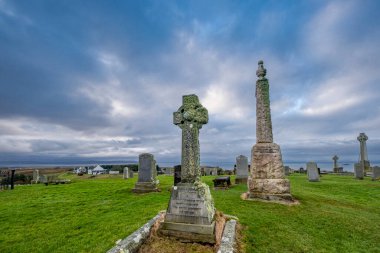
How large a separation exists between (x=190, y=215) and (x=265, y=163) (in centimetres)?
592

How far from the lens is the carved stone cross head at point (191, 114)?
7.25 metres

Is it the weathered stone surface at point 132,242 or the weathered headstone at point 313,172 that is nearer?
the weathered stone surface at point 132,242

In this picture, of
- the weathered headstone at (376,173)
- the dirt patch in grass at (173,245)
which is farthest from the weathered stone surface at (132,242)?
the weathered headstone at (376,173)

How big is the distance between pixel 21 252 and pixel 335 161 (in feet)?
130

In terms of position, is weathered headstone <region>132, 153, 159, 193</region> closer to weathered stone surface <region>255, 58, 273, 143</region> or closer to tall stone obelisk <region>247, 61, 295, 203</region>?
tall stone obelisk <region>247, 61, 295, 203</region>

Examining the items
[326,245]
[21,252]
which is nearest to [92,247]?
[21,252]

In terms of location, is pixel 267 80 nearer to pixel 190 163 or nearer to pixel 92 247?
pixel 190 163

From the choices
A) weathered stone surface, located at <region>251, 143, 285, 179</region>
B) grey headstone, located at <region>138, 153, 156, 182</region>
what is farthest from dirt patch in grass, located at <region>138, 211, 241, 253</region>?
grey headstone, located at <region>138, 153, 156, 182</region>

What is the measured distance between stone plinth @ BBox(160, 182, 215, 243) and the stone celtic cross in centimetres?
36

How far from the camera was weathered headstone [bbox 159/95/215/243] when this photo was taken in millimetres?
6273

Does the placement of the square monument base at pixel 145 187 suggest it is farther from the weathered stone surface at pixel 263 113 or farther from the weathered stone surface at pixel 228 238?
the weathered stone surface at pixel 228 238

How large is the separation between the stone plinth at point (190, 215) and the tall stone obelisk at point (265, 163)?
4956 millimetres

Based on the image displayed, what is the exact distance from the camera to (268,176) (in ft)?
36.0

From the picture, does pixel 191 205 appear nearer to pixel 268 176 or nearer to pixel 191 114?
pixel 191 114
